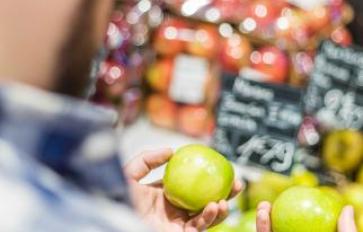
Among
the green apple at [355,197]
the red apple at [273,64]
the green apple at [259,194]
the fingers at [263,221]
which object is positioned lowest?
the green apple at [259,194]

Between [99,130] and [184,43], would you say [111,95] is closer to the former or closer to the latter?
[184,43]

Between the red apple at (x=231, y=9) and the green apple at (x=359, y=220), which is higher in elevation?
the red apple at (x=231, y=9)

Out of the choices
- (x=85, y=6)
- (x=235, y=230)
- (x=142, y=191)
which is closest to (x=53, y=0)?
(x=85, y=6)

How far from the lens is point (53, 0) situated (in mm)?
708

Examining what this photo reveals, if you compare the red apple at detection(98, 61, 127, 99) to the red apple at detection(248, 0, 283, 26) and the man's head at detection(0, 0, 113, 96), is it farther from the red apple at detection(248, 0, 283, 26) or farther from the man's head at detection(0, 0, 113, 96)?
the man's head at detection(0, 0, 113, 96)

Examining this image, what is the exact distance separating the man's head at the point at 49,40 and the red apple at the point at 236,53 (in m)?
1.75

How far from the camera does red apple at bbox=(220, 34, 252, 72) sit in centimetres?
248

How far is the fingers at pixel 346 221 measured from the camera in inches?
55.2

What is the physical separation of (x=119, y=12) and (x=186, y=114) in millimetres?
401

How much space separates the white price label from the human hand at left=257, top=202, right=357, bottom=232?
1.11m

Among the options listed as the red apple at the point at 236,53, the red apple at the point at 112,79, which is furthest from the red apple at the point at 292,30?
the red apple at the point at 112,79

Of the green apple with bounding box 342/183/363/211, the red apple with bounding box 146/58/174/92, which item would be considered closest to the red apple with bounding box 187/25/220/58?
the red apple with bounding box 146/58/174/92

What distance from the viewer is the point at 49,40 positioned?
2.32 ft

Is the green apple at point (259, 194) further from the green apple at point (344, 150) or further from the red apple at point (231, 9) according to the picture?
the red apple at point (231, 9)
